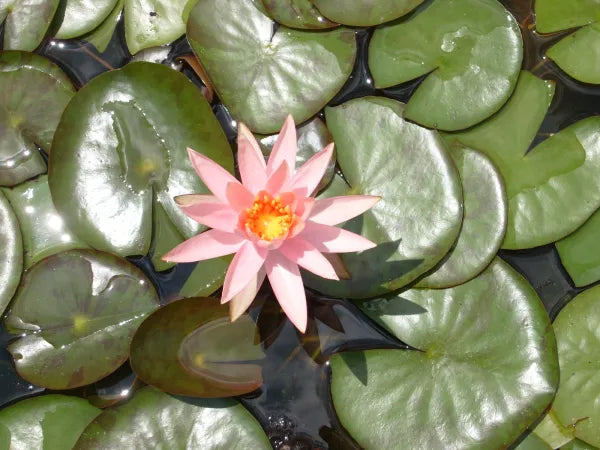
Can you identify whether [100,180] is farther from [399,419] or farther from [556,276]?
[556,276]

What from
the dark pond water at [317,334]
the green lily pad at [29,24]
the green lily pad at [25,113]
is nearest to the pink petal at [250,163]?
the dark pond water at [317,334]

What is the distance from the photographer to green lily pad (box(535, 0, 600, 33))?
2898 mm

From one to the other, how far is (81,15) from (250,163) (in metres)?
1.52

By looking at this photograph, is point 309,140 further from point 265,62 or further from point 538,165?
point 538,165

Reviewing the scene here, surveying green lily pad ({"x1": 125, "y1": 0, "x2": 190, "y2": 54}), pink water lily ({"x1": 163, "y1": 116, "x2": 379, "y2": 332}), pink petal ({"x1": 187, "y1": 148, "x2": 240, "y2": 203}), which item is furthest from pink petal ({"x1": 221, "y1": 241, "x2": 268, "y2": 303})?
green lily pad ({"x1": 125, "y1": 0, "x2": 190, "y2": 54})

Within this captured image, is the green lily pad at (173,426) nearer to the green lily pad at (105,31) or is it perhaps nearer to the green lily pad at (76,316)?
the green lily pad at (76,316)

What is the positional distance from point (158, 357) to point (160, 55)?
1.49m

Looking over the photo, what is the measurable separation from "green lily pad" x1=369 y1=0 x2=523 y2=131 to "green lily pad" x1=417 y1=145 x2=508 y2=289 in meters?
0.26

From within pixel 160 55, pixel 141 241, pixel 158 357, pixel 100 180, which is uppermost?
pixel 160 55

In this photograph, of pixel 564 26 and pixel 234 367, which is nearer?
pixel 234 367

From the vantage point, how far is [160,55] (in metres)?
2.95

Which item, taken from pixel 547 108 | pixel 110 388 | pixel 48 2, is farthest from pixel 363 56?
pixel 110 388

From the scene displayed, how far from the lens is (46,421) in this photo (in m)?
2.65

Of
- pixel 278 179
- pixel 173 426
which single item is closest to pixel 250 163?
pixel 278 179
